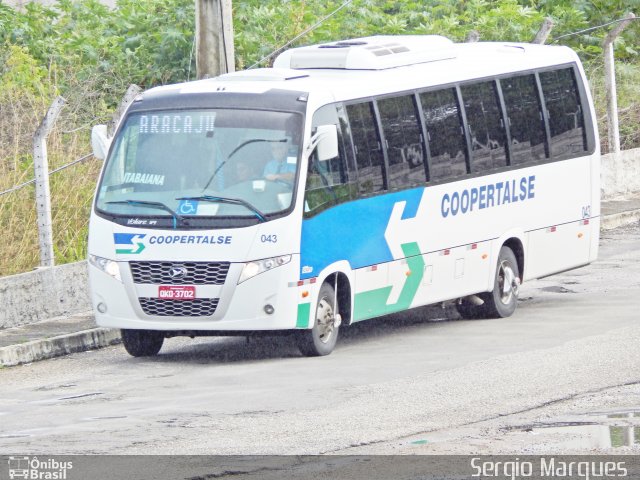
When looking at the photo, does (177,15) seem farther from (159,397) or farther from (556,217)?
(159,397)

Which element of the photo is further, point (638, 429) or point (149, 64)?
point (149, 64)

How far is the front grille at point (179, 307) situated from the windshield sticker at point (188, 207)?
Result: 0.76 metres

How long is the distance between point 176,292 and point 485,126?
14.8 ft

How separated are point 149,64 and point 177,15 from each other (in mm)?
874

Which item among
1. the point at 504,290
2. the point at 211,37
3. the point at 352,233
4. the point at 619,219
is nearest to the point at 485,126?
the point at 504,290

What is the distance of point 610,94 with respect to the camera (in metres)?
26.9

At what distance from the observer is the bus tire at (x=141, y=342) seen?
14734 mm

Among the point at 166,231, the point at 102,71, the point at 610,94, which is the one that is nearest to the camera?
the point at 166,231

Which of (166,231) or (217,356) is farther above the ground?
(166,231)

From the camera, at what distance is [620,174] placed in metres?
27.4

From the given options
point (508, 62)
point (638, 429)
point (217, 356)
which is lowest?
point (217, 356)

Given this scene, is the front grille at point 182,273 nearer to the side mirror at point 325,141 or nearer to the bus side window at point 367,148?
the side mirror at point 325,141

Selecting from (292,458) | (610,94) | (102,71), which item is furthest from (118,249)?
(610,94)

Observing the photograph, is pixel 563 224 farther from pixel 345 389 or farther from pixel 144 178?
pixel 345 389
